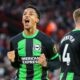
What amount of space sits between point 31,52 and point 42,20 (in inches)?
393

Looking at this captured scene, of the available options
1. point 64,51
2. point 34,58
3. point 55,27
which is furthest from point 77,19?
point 55,27

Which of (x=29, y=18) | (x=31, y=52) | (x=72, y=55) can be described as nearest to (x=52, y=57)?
(x=31, y=52)

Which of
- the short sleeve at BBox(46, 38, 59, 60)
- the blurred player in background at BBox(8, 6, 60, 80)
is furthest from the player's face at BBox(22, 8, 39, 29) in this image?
the short sleeve at BBox(46, 38, 59, 60)

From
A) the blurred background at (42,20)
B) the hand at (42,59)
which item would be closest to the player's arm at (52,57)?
the hand at (42,59)

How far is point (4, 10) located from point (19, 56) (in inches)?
Answer: 440

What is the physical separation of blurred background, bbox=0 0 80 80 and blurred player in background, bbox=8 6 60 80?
6126 mm

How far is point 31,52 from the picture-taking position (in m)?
9.55

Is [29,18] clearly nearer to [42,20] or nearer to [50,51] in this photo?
[50,51]

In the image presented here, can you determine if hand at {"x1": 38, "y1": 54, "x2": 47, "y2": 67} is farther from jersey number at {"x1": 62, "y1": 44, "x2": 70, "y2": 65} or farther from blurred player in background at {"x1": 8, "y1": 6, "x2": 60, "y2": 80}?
jersey number at {"x1": 62, "y1": 44, "x2": 70, "y2": 65}

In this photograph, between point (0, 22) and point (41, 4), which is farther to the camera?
point (41, 4)

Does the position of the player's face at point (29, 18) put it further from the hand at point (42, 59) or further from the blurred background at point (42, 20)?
the blurred background at point (42, 20)

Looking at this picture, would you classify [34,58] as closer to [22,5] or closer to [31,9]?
[31,9]

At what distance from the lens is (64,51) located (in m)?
8.77

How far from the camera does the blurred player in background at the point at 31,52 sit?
939 cm
